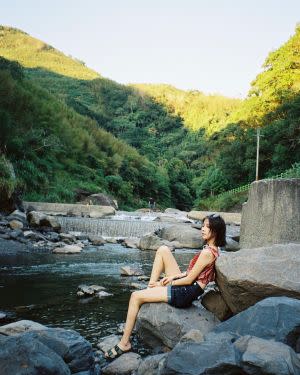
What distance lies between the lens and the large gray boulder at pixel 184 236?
1261cm

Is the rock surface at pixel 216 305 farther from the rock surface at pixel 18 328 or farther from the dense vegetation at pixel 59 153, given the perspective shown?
the dense vegetation at pixel 59 153

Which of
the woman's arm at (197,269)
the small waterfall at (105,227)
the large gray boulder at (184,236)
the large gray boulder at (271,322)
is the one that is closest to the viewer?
the large gray boulder at (271,322)

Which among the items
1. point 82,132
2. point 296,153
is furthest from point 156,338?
point 82,132

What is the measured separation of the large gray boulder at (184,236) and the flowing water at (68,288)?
7.23 feet

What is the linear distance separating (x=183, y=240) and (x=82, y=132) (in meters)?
24.5

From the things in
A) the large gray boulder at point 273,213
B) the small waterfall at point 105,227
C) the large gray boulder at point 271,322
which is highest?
the large gray boulder at point 273,213

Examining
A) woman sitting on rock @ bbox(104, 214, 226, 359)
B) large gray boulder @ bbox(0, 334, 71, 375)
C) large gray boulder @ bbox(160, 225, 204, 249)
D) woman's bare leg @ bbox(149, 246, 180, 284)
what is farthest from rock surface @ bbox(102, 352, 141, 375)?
large gray boulder @ bbox(160, 225, 204, 249)

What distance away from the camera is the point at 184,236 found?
1284 centimetres

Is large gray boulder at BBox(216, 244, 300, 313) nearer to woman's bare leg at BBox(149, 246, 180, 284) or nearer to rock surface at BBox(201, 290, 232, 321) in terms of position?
rock surface at BBox(201, 290, 232, 321)

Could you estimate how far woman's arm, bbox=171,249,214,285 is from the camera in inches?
148

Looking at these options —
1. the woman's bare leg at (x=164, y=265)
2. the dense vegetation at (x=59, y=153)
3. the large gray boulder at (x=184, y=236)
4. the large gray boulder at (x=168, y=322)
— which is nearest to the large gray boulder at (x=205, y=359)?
the large gray boulder at (x=168, y=322)

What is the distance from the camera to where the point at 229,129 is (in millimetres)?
32750

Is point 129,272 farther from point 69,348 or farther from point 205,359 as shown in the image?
point 205,359

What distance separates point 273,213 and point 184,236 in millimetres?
6457
